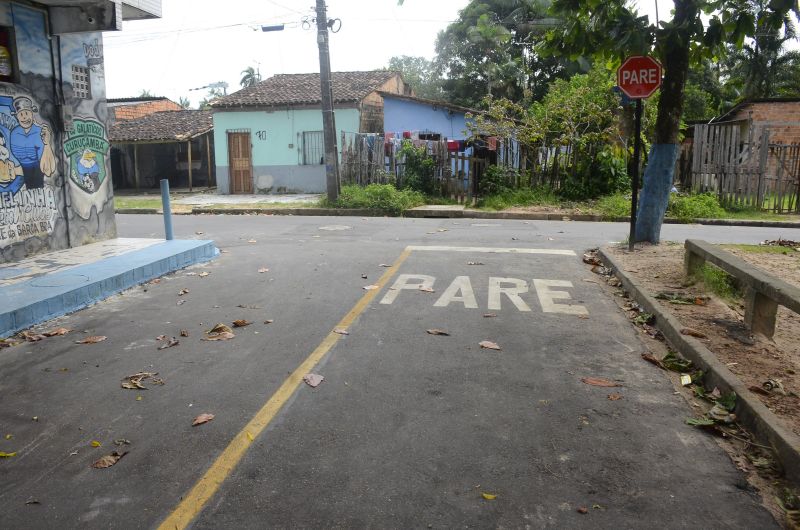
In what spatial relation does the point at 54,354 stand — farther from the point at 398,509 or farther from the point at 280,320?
the point at 398,509

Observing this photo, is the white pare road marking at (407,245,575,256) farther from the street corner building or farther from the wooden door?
→ the wooden door

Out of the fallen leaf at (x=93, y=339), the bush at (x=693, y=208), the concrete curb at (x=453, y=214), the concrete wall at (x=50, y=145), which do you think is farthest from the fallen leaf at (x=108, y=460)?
the bush at (x=693, y=208)

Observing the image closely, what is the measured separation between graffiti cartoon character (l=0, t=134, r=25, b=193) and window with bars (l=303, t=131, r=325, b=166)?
16.7 m

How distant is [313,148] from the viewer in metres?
25.4

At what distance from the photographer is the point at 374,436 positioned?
3.86 metres

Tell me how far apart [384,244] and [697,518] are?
8777mm

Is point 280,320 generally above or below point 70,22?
below

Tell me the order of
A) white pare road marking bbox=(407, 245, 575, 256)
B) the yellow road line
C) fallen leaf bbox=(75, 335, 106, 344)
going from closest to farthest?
1. the yellow road line
2. fallen leaf bbox=(75, 335, 106, 344)
3. white pare road marking bbox=(407, 245, 575, 256)

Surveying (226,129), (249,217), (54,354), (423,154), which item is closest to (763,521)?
(54,354)

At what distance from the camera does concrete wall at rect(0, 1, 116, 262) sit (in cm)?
892

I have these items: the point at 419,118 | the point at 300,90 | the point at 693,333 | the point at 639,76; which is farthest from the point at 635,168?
the point at 419,118

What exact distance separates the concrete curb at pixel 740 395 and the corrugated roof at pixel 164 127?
86.0 ft

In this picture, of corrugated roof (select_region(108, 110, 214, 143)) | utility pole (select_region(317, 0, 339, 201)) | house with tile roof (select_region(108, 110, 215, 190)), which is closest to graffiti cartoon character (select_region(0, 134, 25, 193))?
utility pole (select_region(317, 0, 339, 201))

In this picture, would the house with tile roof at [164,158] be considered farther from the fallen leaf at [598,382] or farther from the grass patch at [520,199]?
the fallen leaf at [598,382]
